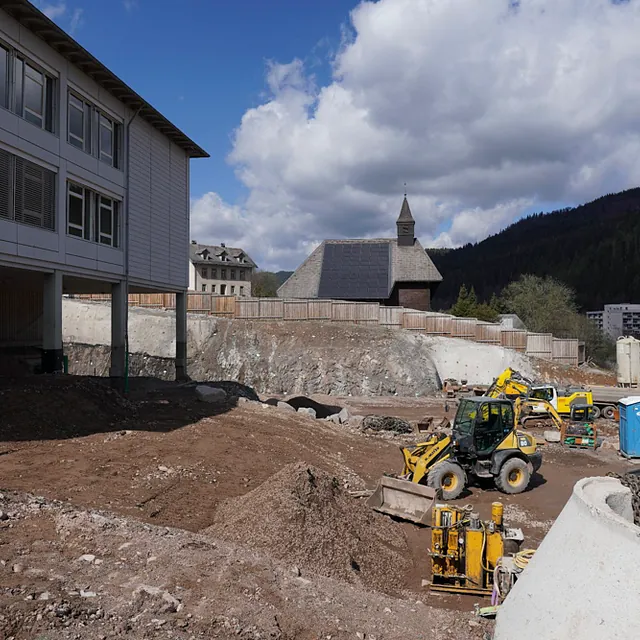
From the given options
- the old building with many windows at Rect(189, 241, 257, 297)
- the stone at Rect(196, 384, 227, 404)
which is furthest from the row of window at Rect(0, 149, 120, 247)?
the old building with many windows at Rect(189, 241, 257, 297)

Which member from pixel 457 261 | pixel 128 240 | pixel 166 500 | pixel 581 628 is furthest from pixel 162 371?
pixel 457 261

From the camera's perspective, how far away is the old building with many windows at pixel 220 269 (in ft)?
269

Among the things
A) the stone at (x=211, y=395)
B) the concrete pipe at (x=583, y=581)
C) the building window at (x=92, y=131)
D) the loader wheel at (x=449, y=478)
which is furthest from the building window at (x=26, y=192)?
the concrete pipe at (x=583, y=581)

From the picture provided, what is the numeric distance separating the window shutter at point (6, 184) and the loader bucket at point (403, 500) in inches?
480

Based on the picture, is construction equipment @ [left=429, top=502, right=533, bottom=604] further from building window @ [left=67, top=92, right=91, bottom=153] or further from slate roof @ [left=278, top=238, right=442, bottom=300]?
slate roof @ [left=278, top=238, right=442, bottom=300]

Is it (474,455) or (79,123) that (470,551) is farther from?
(79,123)

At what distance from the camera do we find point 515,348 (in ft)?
129

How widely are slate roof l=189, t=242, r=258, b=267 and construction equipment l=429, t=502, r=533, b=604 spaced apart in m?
74.1

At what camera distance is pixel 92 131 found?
813 inches

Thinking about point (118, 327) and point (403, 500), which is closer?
point (403, 500)

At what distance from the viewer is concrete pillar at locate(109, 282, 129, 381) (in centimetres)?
2236

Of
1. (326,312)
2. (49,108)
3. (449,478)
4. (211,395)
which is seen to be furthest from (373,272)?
(449,478)

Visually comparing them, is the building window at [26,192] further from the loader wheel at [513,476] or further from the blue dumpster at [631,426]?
the blue dumpster at [631,426]

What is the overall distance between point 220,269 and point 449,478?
73.8 metres
